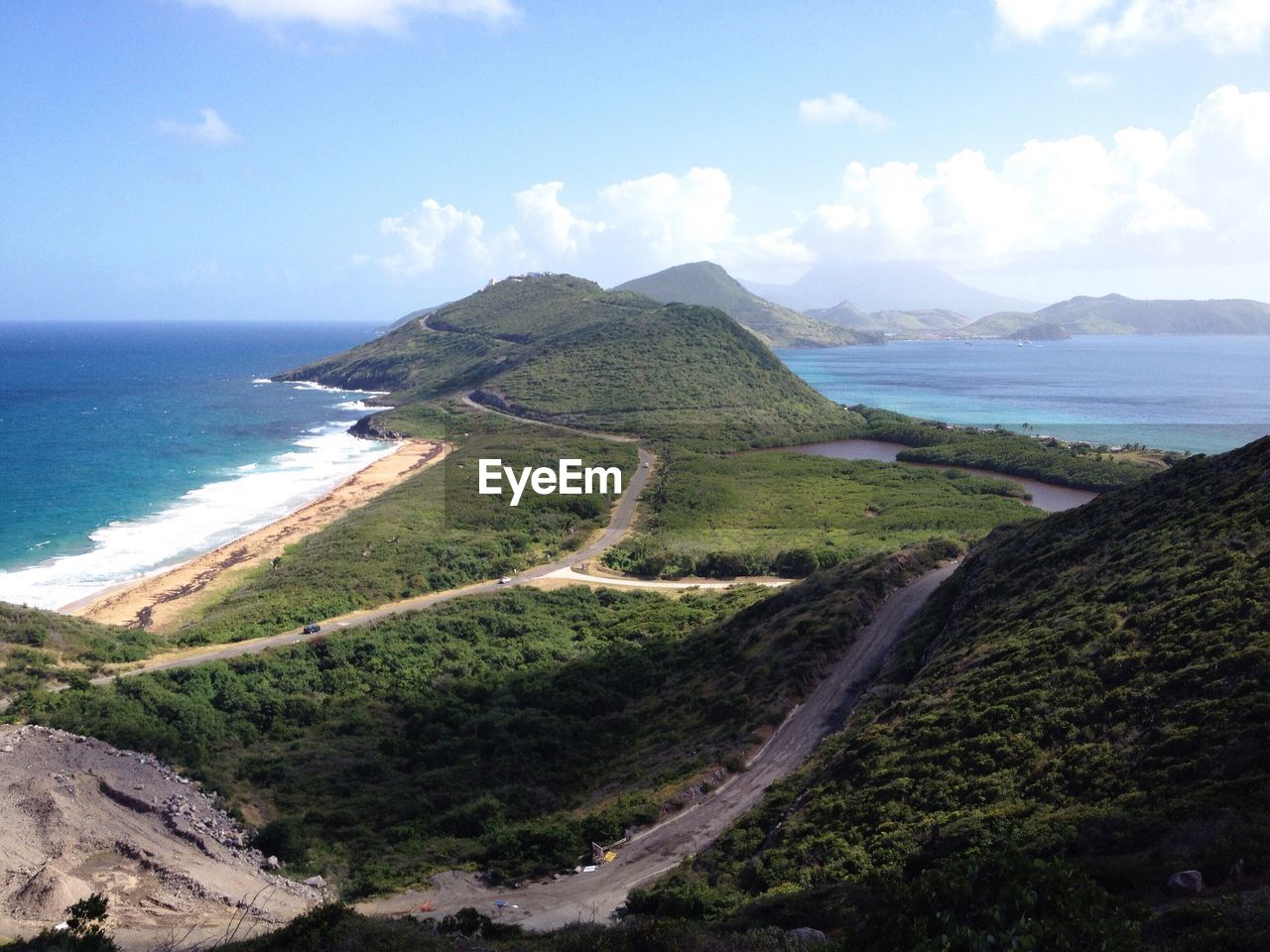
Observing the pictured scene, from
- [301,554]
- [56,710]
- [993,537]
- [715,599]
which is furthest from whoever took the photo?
[301,554]

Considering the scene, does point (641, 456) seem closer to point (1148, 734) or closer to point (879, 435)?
point (879, 435)

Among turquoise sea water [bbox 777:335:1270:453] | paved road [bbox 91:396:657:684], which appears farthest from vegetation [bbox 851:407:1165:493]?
paved road [bbox 91:396:657:684]

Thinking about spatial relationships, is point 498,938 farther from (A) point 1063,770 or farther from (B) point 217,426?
(B) point 217,426

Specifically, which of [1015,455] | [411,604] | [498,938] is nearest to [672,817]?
[498,938]

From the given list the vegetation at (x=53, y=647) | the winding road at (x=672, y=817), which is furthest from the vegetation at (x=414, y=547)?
the winding road at (x=672, y=817)

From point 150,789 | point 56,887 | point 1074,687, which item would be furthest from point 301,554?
point 1074,687

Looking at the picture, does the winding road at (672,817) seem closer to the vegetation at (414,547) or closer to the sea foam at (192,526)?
the vegetation at (414,547)
